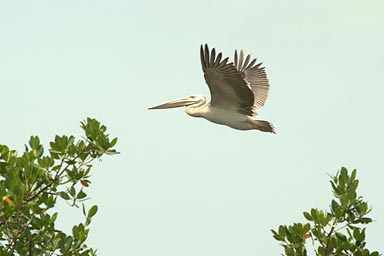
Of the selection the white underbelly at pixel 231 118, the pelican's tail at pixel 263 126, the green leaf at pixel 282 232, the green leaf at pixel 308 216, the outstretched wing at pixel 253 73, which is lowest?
the green leaf at pixel 282 232

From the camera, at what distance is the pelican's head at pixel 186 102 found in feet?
56.1

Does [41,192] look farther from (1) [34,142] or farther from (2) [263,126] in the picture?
(2) [263,126]

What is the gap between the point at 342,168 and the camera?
942 cm

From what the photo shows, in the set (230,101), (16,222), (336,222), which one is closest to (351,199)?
(336,222)

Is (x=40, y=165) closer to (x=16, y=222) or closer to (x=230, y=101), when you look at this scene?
(x=16, y=222)

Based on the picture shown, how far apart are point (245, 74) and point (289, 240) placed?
906 centimetres

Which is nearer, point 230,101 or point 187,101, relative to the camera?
point 230,101

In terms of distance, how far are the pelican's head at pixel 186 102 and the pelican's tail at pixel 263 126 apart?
1558 millimetres

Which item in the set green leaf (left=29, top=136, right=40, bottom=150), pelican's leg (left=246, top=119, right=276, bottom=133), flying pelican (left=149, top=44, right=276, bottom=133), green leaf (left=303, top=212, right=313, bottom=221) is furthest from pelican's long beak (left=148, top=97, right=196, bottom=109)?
green leaf (left=29, top=136, right=40, bottom=150)

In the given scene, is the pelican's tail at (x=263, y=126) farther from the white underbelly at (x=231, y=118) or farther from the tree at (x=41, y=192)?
the tree at (x=41, y=192)

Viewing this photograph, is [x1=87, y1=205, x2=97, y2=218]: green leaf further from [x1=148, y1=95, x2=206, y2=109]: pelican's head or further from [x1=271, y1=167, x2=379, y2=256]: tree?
[x1=148, y1=95, x2=206, y2=109]: pelican's head

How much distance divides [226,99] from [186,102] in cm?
235

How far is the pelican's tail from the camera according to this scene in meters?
15.5

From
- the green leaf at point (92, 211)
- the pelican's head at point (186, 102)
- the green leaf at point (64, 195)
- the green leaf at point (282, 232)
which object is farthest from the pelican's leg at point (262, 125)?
the green leaf at point (64, 195)
